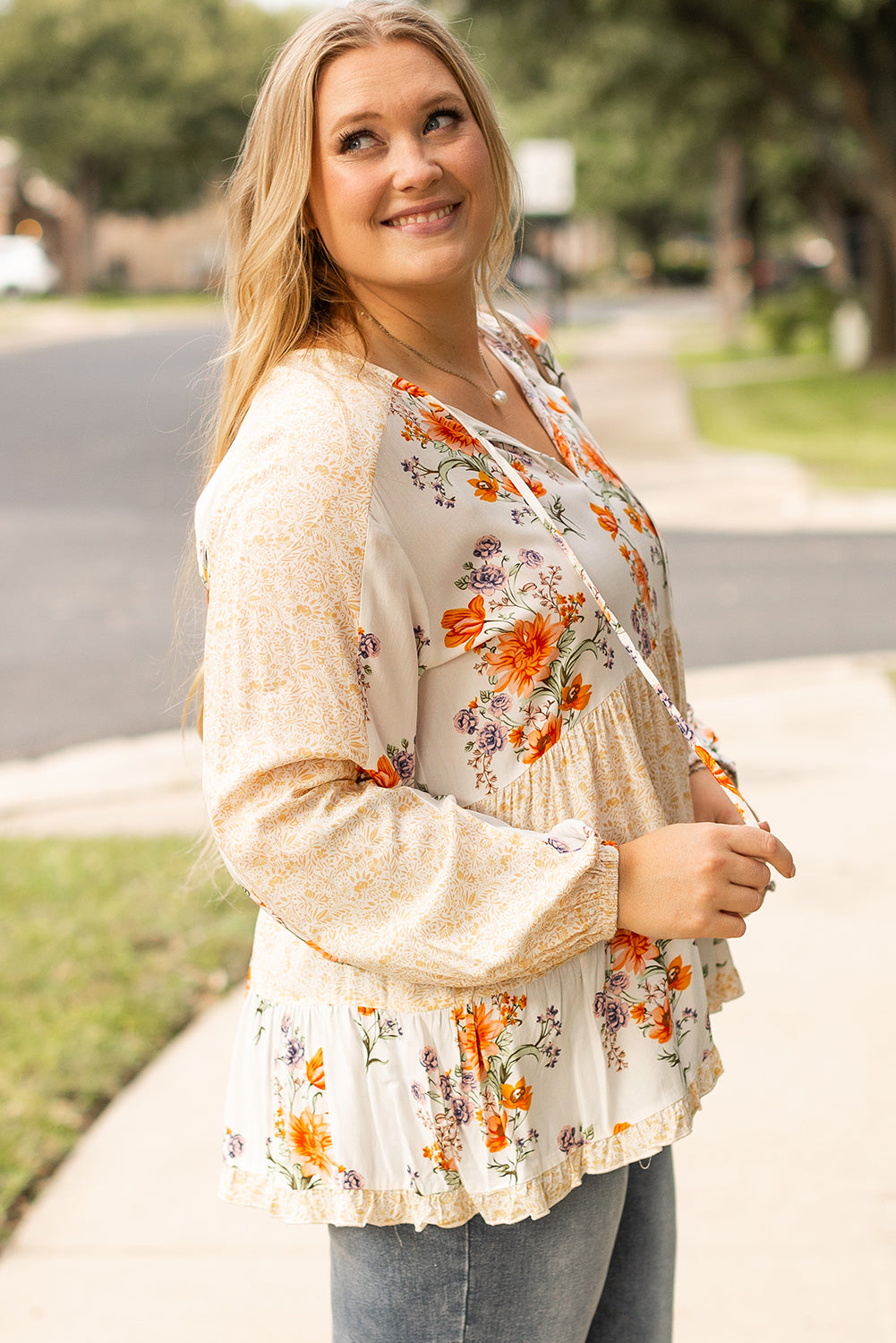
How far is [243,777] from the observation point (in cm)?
132

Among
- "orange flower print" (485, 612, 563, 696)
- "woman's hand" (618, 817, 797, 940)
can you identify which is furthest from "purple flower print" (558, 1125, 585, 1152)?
"orange flower print" (485, 612, 563, 696)

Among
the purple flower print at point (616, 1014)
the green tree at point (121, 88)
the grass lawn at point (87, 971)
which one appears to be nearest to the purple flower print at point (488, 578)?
the purple flower print at point (616, 1014)

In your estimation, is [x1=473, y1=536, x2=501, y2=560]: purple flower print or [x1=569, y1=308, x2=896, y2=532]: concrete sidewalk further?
[x1=569, y1=308, x2=896, y2=532]: concrete sidewalk

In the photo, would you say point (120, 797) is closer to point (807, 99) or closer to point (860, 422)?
point (860, 422)

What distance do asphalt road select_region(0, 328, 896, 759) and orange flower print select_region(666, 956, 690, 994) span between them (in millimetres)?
893

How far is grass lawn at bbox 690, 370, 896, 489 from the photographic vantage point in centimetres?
1320

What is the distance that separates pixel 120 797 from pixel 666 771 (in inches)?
157

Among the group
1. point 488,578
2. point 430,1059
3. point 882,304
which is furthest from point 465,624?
point 882,304

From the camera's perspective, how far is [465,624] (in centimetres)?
141

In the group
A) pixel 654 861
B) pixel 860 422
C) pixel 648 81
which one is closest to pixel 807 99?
pixel 648 81

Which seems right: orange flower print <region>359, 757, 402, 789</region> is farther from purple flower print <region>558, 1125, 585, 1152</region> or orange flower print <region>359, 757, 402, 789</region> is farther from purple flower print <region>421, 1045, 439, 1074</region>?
purple flower print <region>558, 1125, 585, 1152</region>

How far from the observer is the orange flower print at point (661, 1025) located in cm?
152

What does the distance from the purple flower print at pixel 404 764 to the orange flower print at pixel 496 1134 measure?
13.6 inches

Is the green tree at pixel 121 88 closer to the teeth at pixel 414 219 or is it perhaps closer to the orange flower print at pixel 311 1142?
the teeth at pixel 414 219
